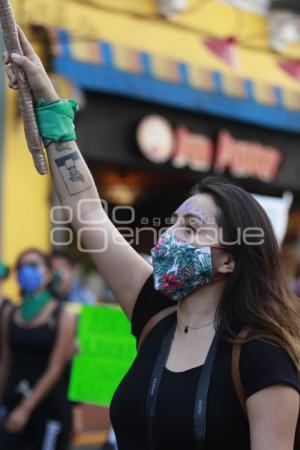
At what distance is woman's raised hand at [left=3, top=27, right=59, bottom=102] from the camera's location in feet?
8.41

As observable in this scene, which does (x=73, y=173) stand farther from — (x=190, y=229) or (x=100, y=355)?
(x=100, y=355)

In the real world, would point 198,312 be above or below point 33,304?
above

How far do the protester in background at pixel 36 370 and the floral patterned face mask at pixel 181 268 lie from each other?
3.06 meters

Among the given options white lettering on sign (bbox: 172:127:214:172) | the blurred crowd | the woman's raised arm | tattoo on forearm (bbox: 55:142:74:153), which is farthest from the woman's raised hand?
white lettering on sign (bbox: 172:127:214:172)

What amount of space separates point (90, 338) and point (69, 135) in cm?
296

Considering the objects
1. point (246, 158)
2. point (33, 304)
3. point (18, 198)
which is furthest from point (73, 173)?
point (246, 158)

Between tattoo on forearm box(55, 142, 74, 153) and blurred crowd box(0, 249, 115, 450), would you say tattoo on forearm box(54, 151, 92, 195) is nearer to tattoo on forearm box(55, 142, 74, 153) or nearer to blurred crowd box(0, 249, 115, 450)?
tattoo on forearm box(55, 142, 74, 153)

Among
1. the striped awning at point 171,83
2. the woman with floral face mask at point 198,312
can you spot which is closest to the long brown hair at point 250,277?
the woman with floral face mask at point 198,312

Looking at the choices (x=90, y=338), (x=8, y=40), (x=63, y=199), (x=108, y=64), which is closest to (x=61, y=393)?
(x=90, y=338)

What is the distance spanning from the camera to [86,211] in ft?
8.89

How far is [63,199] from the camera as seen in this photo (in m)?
2.74

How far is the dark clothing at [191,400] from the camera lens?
220 centimetres

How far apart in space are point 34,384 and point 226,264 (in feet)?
10.4

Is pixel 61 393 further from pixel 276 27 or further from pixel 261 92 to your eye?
pixel 276 27
